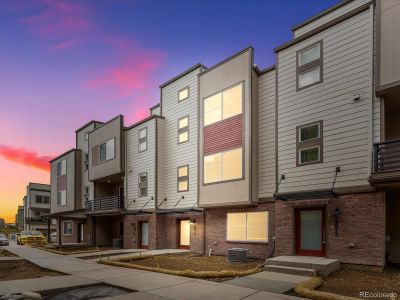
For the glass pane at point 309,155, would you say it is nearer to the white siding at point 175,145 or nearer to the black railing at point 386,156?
the black railing at point 386,156

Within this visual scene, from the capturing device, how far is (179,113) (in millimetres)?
23906

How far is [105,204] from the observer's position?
2964 cm

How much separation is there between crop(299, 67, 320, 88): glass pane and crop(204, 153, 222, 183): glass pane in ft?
20.7

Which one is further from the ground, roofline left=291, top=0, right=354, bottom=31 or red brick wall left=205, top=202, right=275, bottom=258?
roofline left=291, top=0, right=354, bottom=31

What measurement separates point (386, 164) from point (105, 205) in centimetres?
2360

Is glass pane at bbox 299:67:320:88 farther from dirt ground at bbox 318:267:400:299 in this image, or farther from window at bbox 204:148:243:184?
dirt ground at bbox 318:267:400:299

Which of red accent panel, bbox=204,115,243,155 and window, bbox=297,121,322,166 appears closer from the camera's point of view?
window, bbox=297,121,322,166

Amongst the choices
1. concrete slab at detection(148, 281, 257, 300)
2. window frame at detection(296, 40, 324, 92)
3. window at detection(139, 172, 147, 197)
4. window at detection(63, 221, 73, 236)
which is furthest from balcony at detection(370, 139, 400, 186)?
window at detection(63, 221, 73, 236)

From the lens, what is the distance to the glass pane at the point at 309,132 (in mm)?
14952

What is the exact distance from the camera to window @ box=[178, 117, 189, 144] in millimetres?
23031

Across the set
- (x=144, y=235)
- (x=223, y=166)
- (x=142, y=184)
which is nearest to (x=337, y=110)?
(x=223, y=166)

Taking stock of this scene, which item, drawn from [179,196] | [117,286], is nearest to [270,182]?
[179,196]

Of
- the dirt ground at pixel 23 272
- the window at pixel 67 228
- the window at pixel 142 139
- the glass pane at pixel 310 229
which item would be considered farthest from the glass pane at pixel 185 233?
the window at pixel 67 228

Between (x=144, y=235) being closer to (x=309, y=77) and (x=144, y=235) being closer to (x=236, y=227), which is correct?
(x=236, y=227)
